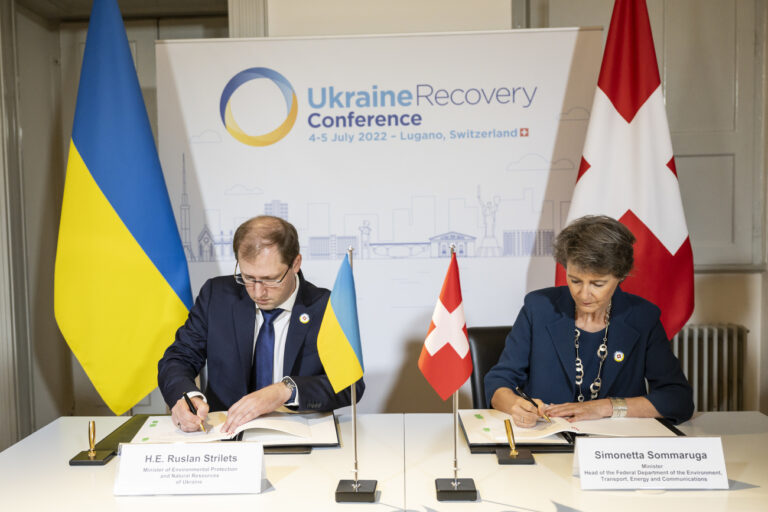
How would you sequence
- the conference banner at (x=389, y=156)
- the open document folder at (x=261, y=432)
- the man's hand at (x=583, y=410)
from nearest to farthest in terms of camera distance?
the open document folder at (x=261, y=432)
the man's hand at (x=583, y=410)
the conference banner at (x=389, y=156)

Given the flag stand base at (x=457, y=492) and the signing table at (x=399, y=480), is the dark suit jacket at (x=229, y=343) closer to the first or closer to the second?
the signing table at (x=399, y=480)

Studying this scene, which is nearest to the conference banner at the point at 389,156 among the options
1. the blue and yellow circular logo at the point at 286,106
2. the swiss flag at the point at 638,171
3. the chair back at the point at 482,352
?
the blue and yellow circular logo at the point at 286,106

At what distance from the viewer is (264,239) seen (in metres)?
2.14

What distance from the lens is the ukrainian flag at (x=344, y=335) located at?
159 cm

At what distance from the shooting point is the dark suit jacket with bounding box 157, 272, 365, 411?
2.20m

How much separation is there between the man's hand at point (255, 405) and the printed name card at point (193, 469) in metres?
0.27

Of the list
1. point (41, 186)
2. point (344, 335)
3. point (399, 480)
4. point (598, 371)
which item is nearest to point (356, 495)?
point (399, 480)

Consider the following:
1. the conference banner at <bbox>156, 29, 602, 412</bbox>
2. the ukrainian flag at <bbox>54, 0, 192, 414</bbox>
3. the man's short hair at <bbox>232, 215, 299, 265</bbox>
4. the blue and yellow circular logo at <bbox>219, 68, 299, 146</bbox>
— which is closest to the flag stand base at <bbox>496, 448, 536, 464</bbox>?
the man's short hair at <bbox>232, 215, 299, 265</bbox>

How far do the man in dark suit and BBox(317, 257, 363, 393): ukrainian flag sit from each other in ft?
1.49

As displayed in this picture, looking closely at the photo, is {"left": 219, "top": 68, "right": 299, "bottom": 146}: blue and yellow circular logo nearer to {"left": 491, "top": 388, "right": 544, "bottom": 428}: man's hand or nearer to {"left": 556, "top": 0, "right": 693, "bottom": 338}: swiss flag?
{"left": 556, "top": 0, "right": 693, "bottom": 338}: swiss flag

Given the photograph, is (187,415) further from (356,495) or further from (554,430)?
(554,430)

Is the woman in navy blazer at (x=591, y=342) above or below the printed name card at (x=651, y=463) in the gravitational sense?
above

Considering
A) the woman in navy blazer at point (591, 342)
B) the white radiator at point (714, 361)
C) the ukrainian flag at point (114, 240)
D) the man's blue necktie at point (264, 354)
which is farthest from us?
the white radiator at point (714, 361)

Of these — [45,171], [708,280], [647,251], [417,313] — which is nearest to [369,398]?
[417,313]
